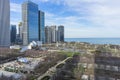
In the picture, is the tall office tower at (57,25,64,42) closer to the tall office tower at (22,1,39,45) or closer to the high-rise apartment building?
the high-rise apartment building

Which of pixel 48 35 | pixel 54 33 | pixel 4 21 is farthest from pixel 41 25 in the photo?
pixel 4 21

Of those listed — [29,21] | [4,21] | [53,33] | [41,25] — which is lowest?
[53,33]

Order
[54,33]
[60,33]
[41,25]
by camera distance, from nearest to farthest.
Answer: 1. [41,25]
2. [54,33]
3. [60,33]

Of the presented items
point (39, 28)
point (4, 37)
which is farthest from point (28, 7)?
point (4, 37)

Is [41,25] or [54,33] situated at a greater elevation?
[41,25]

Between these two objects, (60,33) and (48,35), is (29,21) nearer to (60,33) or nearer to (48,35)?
(48,35)

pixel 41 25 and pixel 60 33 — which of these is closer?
pixel 41 25
